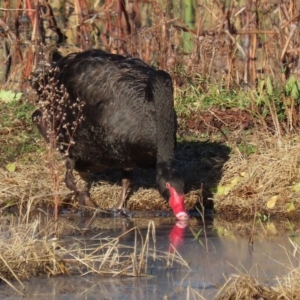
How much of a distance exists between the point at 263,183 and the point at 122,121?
1404mm

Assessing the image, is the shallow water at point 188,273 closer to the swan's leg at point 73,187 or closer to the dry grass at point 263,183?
the dry grass at point 263,183

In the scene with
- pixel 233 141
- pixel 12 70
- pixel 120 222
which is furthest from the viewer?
pixel 12 70

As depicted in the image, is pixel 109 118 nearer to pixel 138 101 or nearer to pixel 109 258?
pixel 138 101

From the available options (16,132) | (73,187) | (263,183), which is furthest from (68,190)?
(263,183)

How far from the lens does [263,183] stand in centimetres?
831

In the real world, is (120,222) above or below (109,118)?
below

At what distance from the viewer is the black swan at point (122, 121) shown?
26.0 ft

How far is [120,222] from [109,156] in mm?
664

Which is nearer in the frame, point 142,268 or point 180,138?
point 142,268

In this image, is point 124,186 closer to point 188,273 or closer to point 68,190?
point 68,190

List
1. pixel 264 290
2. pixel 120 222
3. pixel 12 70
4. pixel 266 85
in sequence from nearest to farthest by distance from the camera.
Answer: pixel 264 290 → pixel 120 222 → pixel 266 85 → pixel 12 70

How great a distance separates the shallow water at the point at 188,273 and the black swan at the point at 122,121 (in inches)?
25.3

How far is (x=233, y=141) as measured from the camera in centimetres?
922

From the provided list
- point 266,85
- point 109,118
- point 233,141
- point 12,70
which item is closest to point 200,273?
point 109,118
